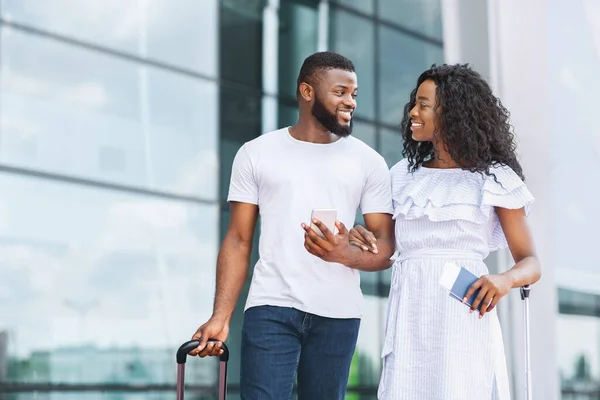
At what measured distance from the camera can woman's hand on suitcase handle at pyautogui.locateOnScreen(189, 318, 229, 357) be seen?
114 inches

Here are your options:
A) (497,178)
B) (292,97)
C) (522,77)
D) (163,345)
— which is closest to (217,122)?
(292,97)

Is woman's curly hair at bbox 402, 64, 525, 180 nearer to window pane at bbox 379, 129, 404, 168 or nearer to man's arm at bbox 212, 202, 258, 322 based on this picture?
man's arm at bbox 212, 202, 258, 322

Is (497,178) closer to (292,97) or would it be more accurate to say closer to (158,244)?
(158,244)

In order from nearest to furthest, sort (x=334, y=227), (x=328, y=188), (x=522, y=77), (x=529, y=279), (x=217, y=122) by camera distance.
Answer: (x=529, y=279), (x=334, y=227), (x=328, y=188), (x=522, y=77), (x=217, y=122)

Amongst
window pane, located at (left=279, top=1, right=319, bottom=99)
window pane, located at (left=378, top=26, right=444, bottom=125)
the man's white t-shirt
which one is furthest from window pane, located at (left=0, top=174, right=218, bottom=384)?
the man's white t-shirt

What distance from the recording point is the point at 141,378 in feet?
26.2

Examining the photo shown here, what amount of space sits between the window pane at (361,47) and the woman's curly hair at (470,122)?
6.72 m

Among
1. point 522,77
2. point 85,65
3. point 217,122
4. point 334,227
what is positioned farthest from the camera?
point 217,122

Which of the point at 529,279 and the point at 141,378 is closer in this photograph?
the point at 529,279

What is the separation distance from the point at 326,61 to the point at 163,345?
5.31m

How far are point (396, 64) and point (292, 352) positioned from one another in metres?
6.95

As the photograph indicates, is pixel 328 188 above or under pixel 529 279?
above

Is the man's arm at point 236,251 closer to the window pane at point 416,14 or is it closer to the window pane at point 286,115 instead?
the window pane at point 286,115

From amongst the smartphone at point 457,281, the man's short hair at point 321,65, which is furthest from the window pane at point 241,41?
the smartphone at point 457,281
